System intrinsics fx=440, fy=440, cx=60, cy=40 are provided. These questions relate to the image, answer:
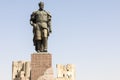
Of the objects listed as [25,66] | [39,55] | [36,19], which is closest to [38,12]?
[36,19]

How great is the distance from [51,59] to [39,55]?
0.55 m

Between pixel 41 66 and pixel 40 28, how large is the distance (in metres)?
1.72

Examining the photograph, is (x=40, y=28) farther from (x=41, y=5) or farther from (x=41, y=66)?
(x=41, y=66)

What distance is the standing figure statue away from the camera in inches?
Result: 762

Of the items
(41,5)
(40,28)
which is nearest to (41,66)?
(40,28)

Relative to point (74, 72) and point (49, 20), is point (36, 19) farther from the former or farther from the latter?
point (74, 72)

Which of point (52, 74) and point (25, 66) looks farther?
point (25, 66)

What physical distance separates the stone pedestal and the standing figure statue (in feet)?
1.32

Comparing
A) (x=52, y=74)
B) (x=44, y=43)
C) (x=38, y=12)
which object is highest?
(x=38, y=12)

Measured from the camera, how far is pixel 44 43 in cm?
1939

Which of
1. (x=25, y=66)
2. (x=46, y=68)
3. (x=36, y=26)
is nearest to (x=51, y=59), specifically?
(x=46, y=68)

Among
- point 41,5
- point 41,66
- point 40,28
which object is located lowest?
point 41,66

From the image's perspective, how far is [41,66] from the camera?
18922 millimetres

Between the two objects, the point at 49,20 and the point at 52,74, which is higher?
the point at 49,20
